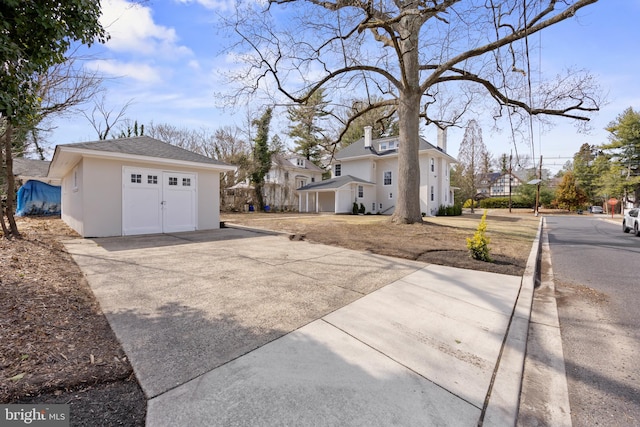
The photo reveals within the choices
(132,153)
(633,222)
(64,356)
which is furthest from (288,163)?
(64,356)

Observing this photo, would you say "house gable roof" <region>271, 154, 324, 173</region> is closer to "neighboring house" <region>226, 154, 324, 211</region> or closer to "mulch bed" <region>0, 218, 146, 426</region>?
"neighboring house" <region>226, 154, 324, 211</region>

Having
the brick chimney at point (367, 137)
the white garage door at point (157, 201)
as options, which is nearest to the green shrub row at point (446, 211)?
the brick chimney at point (367, 137)

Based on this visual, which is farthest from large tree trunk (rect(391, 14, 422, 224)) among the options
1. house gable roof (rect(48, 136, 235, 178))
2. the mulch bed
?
the mulch bed

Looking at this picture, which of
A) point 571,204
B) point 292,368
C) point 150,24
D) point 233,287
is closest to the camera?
point 292,368

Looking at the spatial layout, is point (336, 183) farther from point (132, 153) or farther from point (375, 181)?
point (132, 153)

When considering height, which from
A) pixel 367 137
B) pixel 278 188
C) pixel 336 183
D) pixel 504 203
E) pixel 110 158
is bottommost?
pixel 504 203

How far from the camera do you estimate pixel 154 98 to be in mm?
11883

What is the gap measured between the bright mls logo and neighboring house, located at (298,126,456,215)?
23.4 meters

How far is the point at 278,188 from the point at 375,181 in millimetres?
9764

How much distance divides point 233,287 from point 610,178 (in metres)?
46.5

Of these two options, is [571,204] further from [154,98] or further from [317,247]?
[154,98]

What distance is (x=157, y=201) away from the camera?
995 cm

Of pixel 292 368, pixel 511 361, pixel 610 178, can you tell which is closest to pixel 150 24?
pixel 292 368

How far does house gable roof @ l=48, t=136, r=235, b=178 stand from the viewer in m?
8.34
